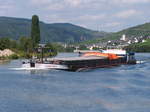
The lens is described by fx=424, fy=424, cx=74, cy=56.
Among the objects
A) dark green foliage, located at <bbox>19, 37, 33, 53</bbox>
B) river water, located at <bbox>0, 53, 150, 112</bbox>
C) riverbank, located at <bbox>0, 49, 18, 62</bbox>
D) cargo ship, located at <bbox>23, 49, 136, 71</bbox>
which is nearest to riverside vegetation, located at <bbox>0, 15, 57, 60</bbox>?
dark green foliage, located at <bbox>19, 37, 33, 53</bbox>

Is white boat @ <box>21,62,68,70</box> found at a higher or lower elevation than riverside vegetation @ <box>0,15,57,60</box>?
lower

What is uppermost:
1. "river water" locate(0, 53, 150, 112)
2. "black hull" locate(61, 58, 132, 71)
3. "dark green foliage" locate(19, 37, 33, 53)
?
"dark green foliage" locate(19, 37, 33, 53)

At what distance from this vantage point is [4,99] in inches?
1641

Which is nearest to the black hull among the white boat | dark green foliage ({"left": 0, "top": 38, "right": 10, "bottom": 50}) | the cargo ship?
the cargo ship

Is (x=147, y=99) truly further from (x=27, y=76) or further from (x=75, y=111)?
(x=27, y=76)

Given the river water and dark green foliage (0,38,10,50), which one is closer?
the river water

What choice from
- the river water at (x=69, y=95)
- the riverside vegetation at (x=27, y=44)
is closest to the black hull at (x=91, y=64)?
the river water at (x=69, y=95)

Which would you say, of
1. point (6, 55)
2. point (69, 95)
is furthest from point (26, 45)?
point (69, 95)

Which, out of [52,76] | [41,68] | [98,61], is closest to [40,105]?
[52,76]

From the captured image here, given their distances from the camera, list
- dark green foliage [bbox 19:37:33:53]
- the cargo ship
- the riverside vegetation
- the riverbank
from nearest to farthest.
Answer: the cargo ship → the riverbank → the riverside vegetation → dark green foliage [bbox 19:37:33:53]

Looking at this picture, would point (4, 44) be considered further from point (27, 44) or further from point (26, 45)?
point (27, 44)

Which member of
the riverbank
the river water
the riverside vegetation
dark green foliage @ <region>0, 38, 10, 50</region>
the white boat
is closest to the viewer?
the river water

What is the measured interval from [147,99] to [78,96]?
23.2 ft

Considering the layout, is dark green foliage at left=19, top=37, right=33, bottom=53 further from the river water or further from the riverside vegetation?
the river water
